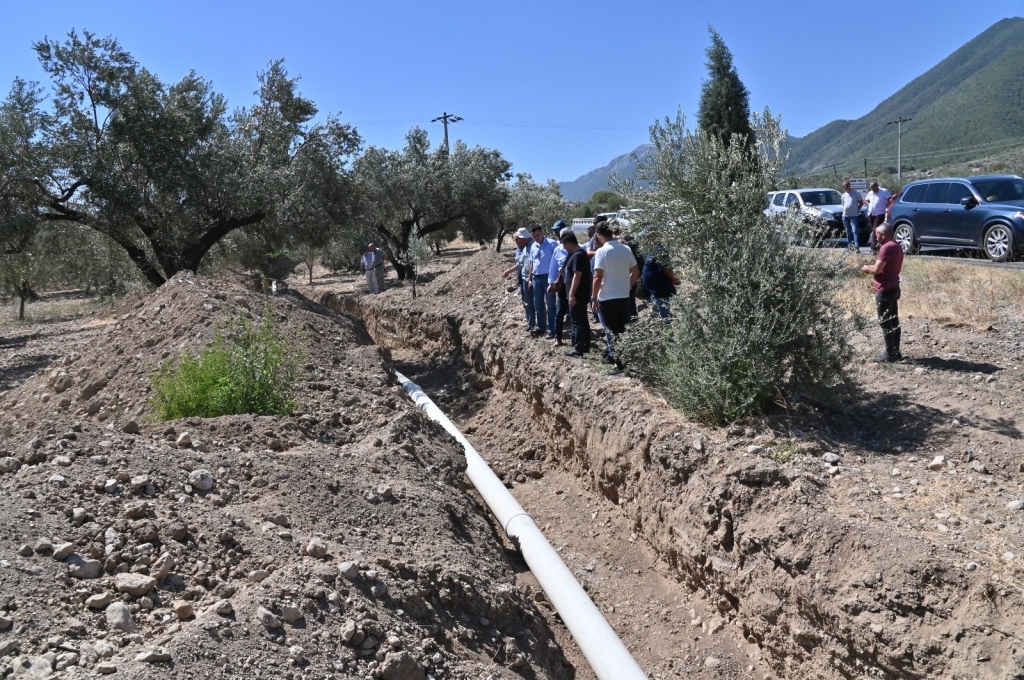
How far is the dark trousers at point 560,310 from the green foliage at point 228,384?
378 centimetres

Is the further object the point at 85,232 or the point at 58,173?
the point at 85,232

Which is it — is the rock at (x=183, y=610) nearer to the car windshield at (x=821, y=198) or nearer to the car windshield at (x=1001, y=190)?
the car windshield at (x=1001, y=190)

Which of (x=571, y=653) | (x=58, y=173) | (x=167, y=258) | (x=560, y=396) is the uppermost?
(x=58, y=173)

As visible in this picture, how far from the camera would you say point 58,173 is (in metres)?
13.1

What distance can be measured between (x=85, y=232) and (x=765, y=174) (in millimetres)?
14597

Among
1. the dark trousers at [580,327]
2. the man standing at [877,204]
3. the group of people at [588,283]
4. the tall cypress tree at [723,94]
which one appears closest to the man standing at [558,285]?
the group of people at [588,283]

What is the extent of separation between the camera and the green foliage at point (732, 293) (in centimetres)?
619

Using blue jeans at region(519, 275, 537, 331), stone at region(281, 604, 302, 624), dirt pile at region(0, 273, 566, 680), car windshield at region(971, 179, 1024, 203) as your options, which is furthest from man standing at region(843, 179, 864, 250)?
stone at region(281, 604, 302, 624)

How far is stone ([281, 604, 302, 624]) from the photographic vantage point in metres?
3.62

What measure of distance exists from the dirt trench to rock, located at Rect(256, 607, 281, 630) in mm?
3062

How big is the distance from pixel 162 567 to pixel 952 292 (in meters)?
10.2

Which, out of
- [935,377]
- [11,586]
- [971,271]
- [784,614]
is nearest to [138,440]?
[11,586]

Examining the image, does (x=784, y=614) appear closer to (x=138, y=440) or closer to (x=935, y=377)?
(x=935, y=377)

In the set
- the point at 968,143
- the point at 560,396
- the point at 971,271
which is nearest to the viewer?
the point at 560,396
